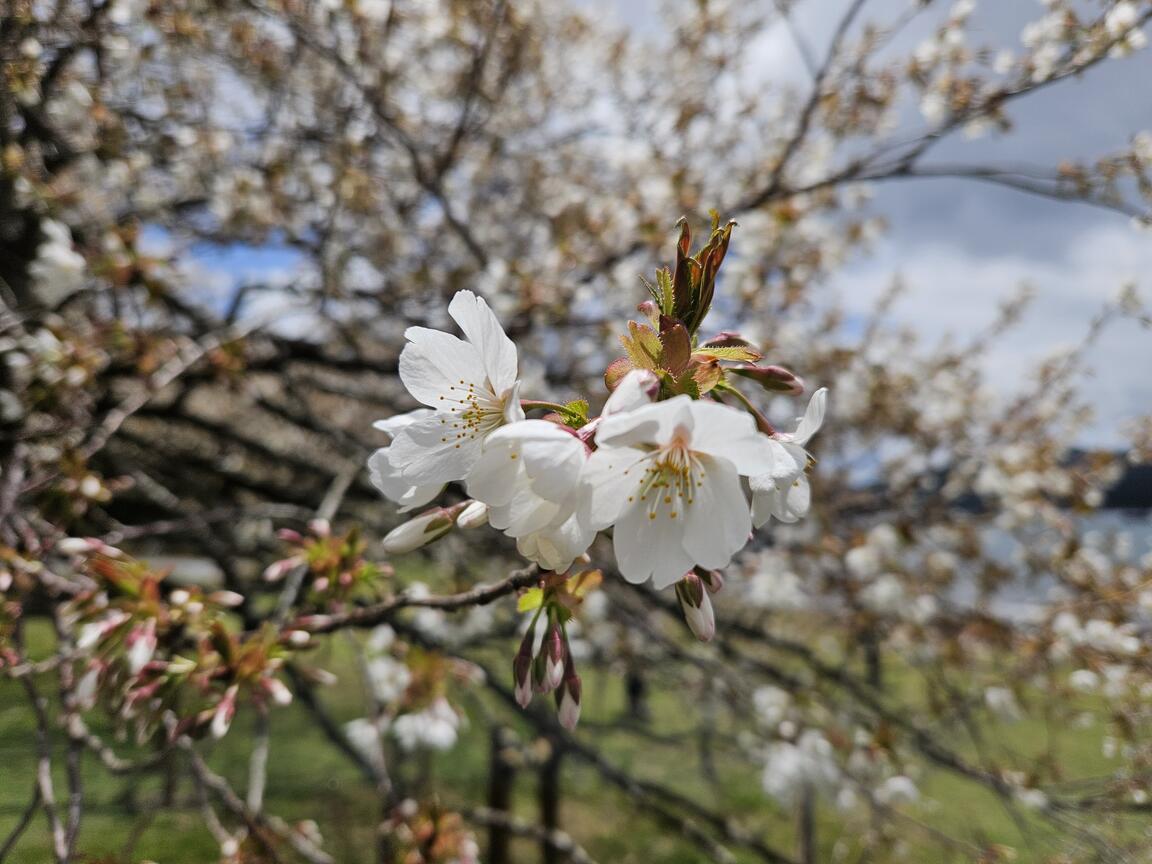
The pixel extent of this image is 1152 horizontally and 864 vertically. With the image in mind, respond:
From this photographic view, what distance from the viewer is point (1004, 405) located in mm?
4836

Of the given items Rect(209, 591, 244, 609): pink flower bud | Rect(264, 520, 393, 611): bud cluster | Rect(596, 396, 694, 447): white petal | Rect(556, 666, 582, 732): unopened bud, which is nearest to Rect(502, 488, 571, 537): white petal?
Rect(596, 396, 694, 447): white petal

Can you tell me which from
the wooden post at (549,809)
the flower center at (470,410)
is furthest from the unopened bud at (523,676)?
the wooden post at (549,809)

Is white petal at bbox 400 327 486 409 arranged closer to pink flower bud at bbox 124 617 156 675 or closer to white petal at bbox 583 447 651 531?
white petal at bbox 583 447 651 531

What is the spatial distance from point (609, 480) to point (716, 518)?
0.41 feet

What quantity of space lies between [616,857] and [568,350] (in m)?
4.15

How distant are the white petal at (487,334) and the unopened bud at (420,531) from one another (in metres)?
0.17

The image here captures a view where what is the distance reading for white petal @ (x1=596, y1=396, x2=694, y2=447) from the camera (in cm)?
54

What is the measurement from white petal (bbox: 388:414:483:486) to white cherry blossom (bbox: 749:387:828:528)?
0.32 m

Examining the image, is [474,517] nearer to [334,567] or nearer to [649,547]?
[649,547]

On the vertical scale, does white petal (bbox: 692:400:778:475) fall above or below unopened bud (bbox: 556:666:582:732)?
above

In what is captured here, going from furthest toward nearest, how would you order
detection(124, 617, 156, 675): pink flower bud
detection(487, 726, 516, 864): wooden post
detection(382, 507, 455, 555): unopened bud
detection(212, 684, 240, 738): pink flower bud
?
detection(487, 726, 516, 864): wooden post < detection(124, 617, 156, 675): pink flower bud < detection(212, 684, 240, 738): pink flower bud < detection(382, 507, 455, 555): unopened bud

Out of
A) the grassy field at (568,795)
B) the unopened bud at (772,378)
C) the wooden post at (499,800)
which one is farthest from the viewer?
the wooden post at (499,800)

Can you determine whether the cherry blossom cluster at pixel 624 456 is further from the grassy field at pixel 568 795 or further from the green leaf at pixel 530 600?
the grassy field at pixel 568 795

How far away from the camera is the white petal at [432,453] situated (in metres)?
0.71
